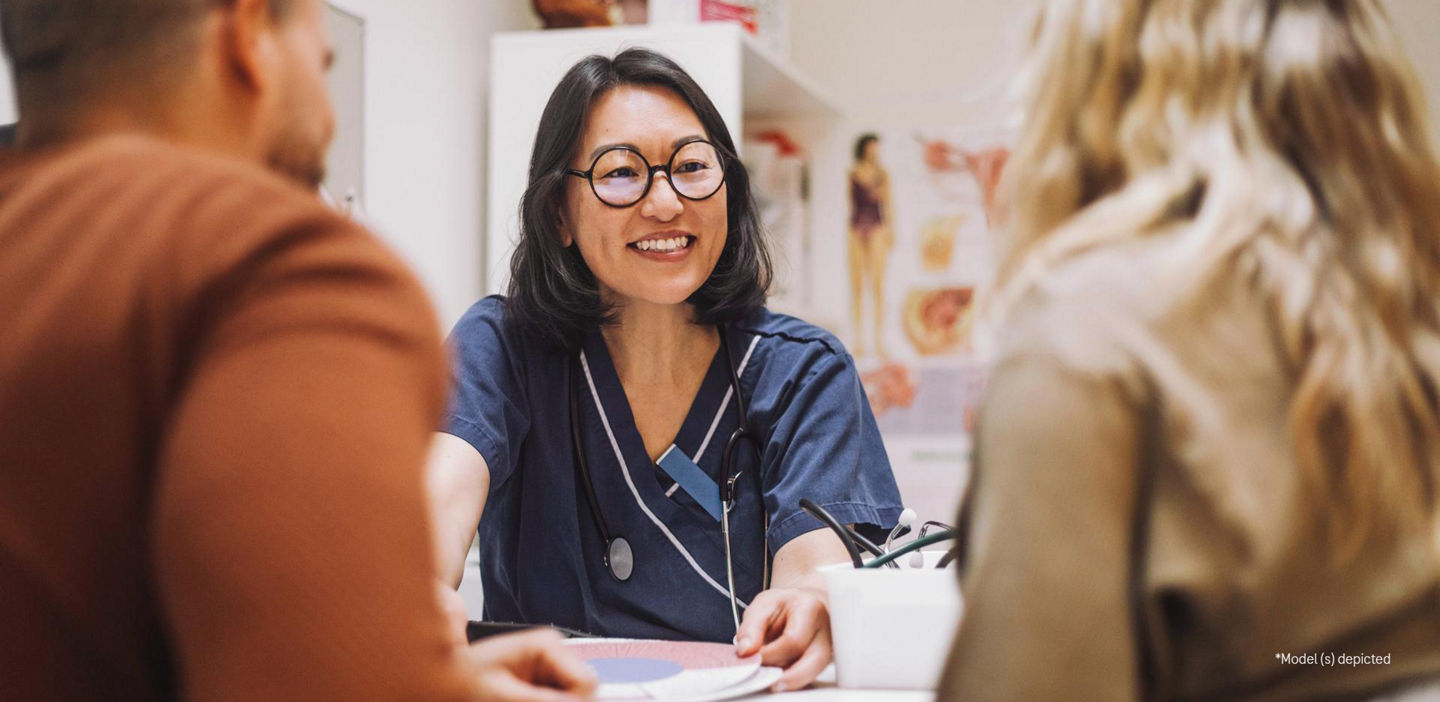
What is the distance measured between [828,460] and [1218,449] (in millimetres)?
946

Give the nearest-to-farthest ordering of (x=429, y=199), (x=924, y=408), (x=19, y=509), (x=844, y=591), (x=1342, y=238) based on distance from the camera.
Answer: (x=19, y=509) < (x=1342, y=238) < (x=844, y=591) < (x=429, y=199) < (x=924, y=408)

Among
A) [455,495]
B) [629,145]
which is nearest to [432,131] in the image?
[629,145]

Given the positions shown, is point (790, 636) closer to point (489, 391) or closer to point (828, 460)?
point (828, 460)

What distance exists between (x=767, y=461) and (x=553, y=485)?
27 centimetres

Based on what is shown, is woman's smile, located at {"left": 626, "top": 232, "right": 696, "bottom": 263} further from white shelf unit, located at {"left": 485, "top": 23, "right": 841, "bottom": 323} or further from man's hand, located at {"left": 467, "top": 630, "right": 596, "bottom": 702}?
man's hand, located at {"left": 467, "top": 630, "right": 596, "bottom": 702}

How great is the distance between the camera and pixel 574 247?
1.70 m

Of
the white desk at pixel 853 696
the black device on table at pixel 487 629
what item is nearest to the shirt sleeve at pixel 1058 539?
the white desk at pixel 853 696

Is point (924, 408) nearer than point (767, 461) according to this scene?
No

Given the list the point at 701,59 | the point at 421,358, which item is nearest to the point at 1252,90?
the point at 421,358

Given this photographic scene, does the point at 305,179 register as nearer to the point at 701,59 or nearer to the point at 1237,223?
the point at 1237,223

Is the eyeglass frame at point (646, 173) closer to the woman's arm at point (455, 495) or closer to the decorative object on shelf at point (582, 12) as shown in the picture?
the woman's arm at point (455, 495)

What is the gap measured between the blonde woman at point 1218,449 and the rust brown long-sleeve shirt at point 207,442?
0.26 metres

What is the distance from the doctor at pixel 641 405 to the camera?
1469 mm

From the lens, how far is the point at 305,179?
1.96ft
